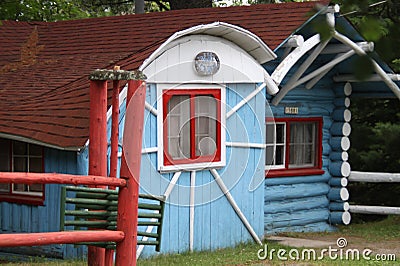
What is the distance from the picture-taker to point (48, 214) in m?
11.0

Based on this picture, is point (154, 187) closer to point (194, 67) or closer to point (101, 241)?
point (194, 67)

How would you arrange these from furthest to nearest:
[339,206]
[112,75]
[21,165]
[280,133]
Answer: [339,206]
[280,133]
[21,165]
[112,75]

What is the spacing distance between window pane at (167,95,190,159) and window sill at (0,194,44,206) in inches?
75.8

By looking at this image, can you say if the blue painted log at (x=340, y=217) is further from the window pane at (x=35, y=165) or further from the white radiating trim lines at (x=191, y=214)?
the window pane at (x=35, y=165)

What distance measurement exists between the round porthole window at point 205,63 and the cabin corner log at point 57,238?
14.4 feet

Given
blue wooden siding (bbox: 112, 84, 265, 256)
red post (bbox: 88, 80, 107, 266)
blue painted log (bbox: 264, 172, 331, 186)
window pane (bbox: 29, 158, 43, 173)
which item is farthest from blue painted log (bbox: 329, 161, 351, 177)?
red post (bbox: 88, 80, 107, 266)

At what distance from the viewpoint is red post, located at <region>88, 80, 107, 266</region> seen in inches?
309

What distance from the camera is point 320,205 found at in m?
15.3

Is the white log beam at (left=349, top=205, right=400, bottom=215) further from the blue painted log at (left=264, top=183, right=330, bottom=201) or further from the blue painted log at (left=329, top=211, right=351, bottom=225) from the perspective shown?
the blue painted log at (left=264, top=183, right=330, bottom=201)

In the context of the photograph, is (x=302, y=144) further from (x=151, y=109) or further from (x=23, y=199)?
(x=23, y=199)

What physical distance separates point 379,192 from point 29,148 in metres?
9.15

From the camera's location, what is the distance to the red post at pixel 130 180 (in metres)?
7.29

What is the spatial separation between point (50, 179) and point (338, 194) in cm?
966

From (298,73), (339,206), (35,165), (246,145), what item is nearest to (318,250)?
(246,145)
